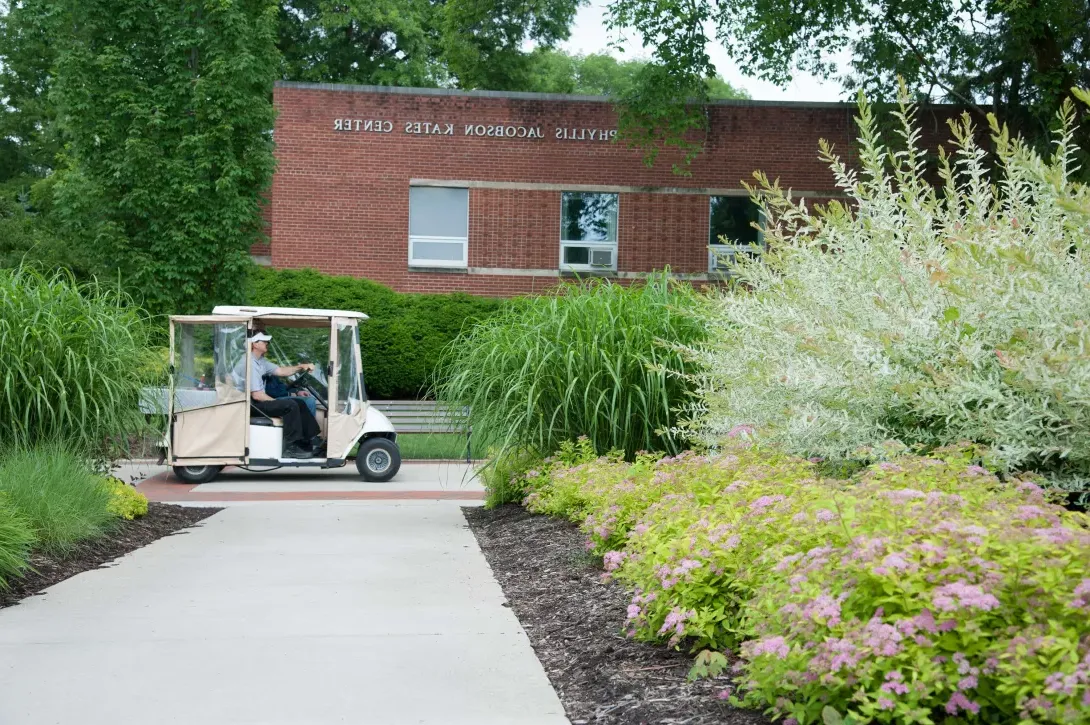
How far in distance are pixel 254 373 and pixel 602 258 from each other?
1157 cm

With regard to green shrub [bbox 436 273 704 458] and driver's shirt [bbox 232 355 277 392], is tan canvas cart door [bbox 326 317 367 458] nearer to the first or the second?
driver's shirt [bbox 232 355 277 392]

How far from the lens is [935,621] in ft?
10.8

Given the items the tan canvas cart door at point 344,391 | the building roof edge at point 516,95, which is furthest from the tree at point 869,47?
the tan canvas cart door at point 344,391

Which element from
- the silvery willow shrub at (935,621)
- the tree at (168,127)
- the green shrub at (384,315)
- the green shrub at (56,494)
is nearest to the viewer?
the silvery willow shrub at (935,621)

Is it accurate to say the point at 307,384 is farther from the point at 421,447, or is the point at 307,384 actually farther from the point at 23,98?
the point at 23,98

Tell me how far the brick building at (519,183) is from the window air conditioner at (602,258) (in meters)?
0.04

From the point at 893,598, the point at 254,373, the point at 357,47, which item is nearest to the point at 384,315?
the point at 254,373

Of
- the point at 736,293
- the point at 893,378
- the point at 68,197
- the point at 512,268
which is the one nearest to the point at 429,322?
the point at 512,268

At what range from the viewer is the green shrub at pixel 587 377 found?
358 inches

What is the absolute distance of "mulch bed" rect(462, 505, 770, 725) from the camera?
4.14m

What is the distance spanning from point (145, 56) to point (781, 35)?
1062 cm

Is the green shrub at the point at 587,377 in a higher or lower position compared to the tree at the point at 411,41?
lower

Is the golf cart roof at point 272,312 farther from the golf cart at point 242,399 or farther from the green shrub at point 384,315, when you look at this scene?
the green shrub at point 384,315

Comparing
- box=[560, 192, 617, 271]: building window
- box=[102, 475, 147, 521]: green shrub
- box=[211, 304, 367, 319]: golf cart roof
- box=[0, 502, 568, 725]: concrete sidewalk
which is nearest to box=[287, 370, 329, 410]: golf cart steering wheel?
box=[211, 304, 367, 319]: golf cart roof
